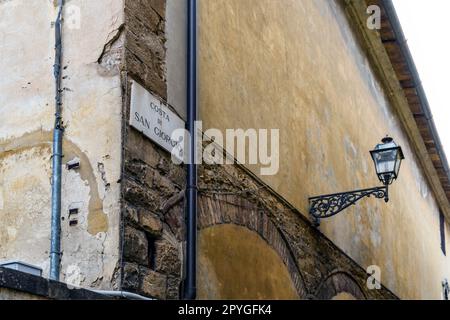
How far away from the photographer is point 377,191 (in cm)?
789

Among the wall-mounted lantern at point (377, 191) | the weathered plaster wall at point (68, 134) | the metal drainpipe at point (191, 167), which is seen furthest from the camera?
the wall-mounted lantern at point (377, 191)

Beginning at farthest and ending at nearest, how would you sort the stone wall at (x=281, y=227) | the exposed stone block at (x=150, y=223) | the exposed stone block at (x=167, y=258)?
1. the stone wall at (x=281, y=227)
2. the exposed stone block at (x=167, y=258)
3. the exposed stone block at (x=150, y=223)

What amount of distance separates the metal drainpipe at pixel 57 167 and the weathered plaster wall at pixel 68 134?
4cm

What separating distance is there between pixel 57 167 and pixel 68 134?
0.74ft

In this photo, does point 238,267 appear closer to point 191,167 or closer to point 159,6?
point 191,167

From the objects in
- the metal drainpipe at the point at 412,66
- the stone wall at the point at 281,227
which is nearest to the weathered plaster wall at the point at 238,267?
the stone wall at the point at 281,227

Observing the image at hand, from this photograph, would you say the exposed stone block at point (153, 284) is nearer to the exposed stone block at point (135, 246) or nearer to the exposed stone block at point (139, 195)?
the exposed stone block at point (135, 246)

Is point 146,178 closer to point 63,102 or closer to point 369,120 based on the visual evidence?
point 63,102

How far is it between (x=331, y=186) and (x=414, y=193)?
605cm

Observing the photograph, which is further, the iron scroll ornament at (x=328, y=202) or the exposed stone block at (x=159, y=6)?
the iron scroll ornament at (x=328, y=202)

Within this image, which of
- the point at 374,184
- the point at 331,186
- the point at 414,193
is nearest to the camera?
the point at 331,186

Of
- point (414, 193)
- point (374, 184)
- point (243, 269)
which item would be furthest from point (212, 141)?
point (414, 193)

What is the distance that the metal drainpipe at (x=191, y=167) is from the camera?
523 cm
